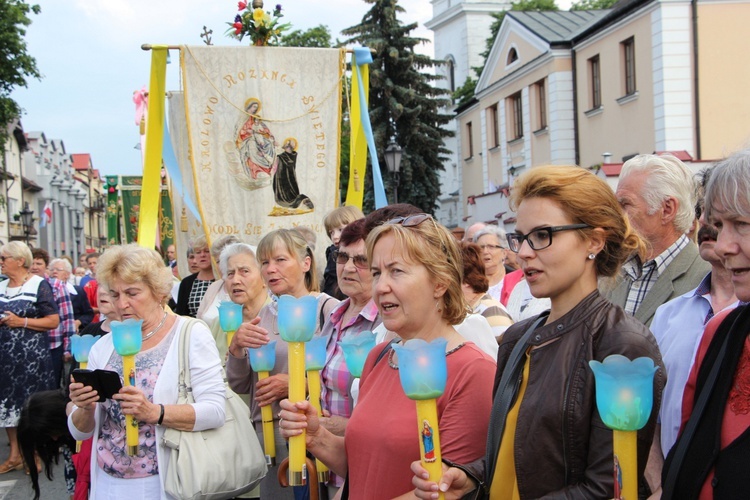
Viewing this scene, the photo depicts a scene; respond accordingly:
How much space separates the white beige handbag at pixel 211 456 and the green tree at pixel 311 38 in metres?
36.2

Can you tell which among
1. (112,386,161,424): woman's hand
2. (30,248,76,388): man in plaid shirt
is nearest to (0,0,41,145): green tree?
(30,248,76,388): man in plaid shirt

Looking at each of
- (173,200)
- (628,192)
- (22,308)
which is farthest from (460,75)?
(628,192)

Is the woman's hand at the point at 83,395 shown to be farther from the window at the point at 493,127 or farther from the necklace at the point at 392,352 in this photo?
the window at the point at 493,127

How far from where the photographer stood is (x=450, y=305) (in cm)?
304

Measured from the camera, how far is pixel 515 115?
3275cm

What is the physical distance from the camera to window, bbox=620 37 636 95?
960 inches

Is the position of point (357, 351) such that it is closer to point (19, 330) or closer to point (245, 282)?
point (245, 282)

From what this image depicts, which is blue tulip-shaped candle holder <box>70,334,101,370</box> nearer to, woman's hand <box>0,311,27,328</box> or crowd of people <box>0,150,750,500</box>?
crowd of people <box>0,150,750,500</box>

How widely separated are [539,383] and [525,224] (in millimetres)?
469

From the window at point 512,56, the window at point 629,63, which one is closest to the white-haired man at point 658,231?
the window at point 629,63

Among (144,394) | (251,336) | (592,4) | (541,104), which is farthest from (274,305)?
(592,4)

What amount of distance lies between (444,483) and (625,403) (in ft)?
2.19

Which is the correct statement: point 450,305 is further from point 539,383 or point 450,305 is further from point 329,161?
point 329,161

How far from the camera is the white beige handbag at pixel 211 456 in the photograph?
12.5 feet
